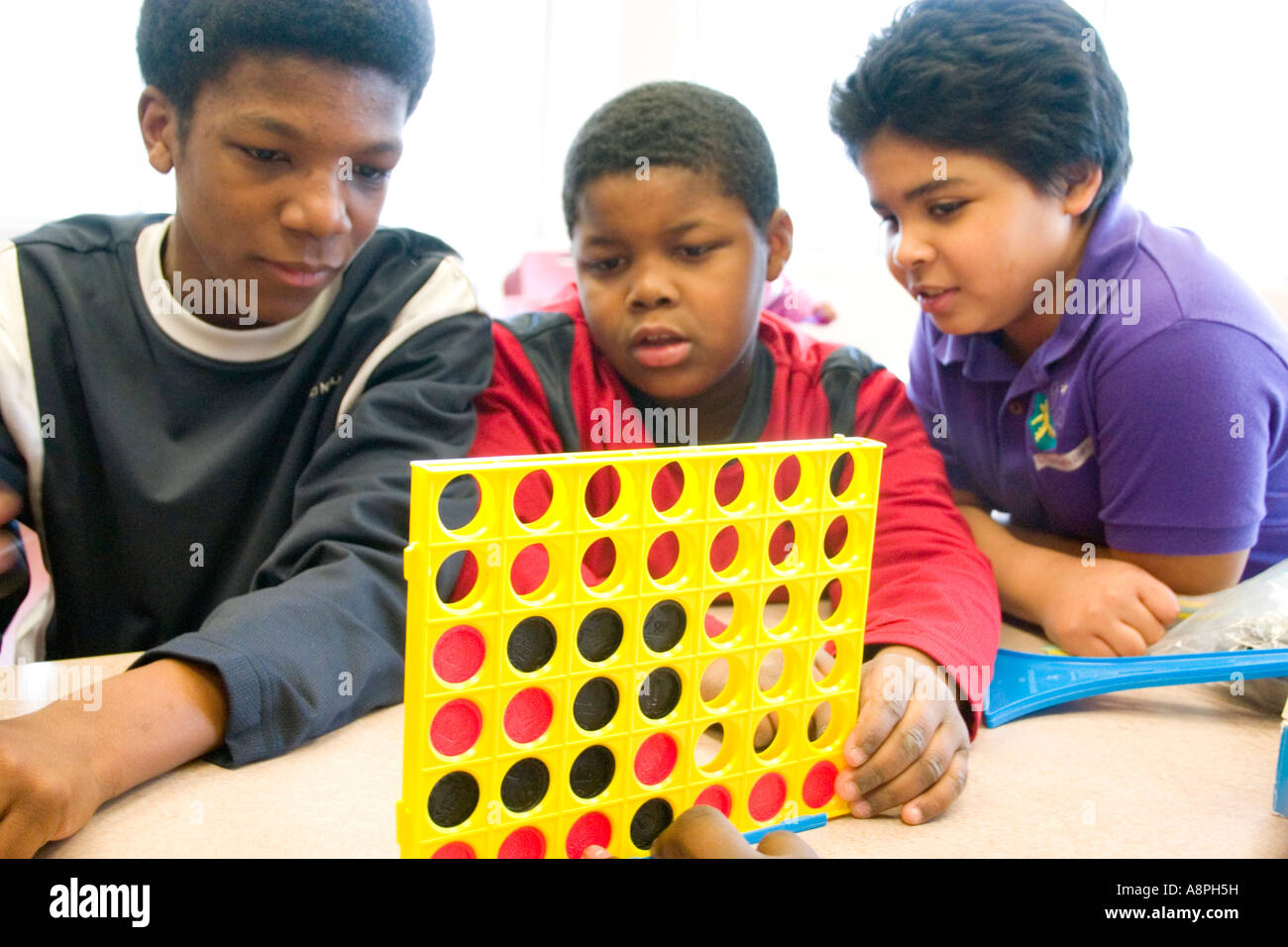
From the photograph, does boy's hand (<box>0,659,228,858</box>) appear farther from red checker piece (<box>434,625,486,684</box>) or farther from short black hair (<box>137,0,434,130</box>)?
short black hair (<box>137,0,434,130</box>)

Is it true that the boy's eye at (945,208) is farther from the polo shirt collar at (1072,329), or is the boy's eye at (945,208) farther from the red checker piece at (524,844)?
the red checker piece at (524,844)

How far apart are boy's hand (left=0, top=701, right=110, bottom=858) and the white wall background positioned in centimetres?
187

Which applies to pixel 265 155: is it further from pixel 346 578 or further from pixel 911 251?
pixel 911 251

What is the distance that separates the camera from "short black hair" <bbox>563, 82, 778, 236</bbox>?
914 mm

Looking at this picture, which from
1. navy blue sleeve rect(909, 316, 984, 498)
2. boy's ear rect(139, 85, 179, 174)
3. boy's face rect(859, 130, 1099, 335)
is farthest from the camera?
navy blue sleeve rect(909, 316, 984, 498)

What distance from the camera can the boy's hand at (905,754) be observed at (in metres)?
0.58

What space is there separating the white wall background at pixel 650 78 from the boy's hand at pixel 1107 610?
4.52 ft

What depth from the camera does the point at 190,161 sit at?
0.82m

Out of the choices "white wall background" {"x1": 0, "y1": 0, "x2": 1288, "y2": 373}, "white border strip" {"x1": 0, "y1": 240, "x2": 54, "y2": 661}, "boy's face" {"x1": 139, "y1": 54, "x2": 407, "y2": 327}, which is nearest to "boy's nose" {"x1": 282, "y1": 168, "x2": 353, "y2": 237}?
"boy's face" {"x1": 139, "y1": 54, "x2": 407, "y2": 327}

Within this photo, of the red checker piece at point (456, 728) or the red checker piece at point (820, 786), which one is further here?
the red checker piece at point (820, 786)

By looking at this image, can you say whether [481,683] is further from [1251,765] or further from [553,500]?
[1251,765]

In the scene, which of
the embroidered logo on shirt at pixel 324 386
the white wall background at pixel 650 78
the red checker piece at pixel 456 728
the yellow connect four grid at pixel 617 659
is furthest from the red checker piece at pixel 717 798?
the white wall background at pixel 650 78

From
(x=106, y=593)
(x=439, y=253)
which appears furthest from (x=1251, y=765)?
(x=106, y=593)

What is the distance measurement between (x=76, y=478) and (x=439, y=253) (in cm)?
35
